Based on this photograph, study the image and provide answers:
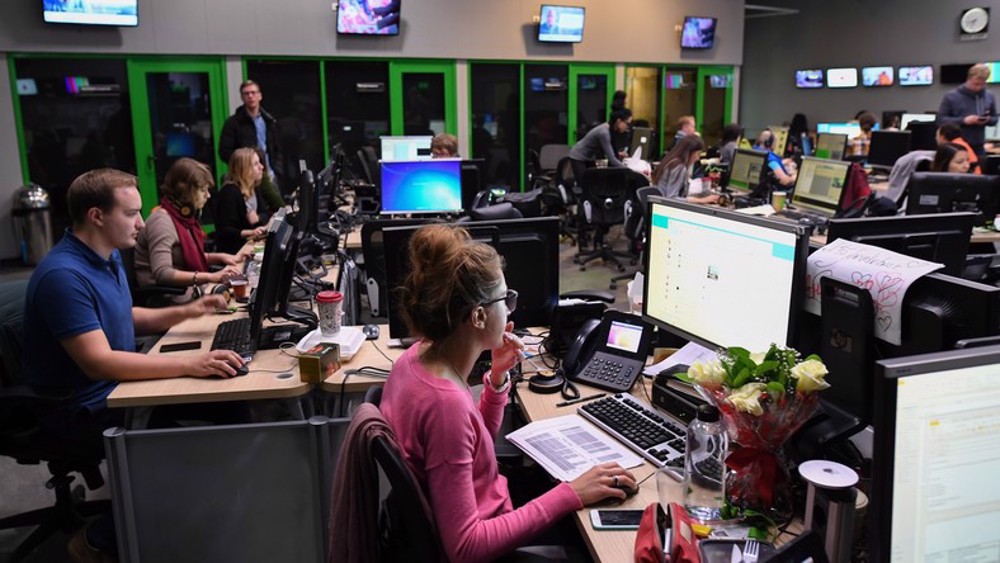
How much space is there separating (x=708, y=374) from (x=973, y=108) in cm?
764

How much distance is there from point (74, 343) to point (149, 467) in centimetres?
46

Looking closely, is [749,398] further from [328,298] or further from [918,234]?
[328,298]

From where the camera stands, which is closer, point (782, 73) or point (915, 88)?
point (915, 88)

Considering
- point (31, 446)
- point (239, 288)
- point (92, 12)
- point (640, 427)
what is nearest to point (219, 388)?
point (31, 446)

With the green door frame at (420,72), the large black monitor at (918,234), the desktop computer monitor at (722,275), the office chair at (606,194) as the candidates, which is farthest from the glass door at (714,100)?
the desktop computer monitor at (722,275)

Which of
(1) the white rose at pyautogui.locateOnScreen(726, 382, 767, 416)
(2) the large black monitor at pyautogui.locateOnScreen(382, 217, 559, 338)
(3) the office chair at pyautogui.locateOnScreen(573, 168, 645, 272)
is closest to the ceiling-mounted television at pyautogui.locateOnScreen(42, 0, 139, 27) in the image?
(3) the office chair at pyautogui.locateOnScreen(573, 168, 645, 272)

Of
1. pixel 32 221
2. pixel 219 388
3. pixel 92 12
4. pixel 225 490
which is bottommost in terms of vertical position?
pixel 225 490

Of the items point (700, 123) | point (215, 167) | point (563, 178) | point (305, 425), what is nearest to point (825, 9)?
point (700, 123)

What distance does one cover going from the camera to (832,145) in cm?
882

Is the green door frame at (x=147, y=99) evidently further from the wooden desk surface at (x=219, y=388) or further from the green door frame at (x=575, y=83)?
the wooden desk surface at (x=219, y=388)

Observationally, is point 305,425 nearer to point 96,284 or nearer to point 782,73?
point 96,284

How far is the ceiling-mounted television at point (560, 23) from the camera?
1001cm

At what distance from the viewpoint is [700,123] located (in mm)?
12078

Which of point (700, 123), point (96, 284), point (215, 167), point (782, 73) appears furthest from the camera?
point (782, 73)
